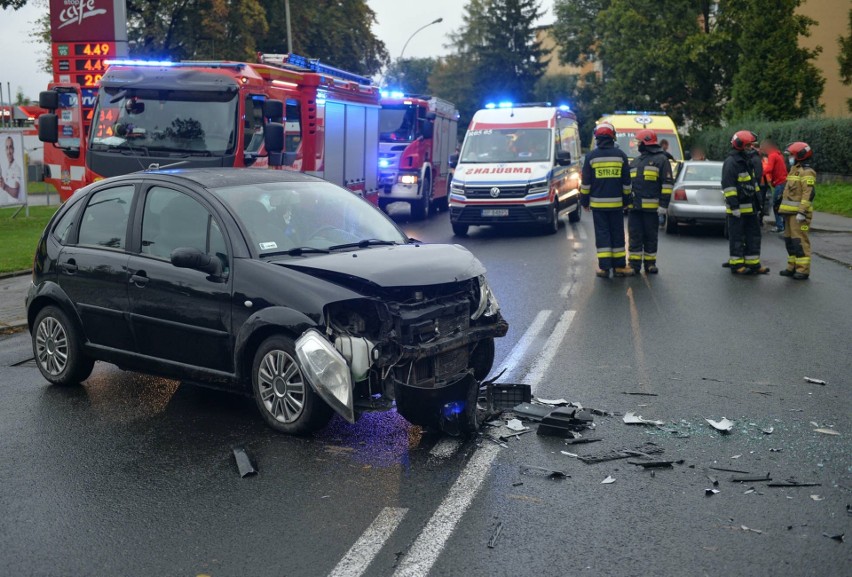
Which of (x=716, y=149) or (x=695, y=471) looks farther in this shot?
(x=716, y=149)

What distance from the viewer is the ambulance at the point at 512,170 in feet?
66.0

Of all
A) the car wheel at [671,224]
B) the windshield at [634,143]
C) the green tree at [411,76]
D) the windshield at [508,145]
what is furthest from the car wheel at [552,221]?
the green tree at [411,76]

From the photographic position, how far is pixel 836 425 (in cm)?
665

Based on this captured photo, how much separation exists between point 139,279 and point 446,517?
10.7 ft

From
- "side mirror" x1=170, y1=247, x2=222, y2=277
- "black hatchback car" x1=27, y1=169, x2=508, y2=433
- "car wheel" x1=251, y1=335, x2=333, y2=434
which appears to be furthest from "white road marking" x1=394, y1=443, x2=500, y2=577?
"side mirror" x1=170, y1=247, x2=222, y2=277

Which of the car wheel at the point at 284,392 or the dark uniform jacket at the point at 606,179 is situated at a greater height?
the dark uniform jacket at the point at 606,179

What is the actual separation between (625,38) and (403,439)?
170 ft

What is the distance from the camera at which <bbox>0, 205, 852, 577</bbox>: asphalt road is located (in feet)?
14.9

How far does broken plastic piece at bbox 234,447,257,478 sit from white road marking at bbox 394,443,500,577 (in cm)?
115

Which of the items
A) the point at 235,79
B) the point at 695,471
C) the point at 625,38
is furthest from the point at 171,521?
the point at 625,38

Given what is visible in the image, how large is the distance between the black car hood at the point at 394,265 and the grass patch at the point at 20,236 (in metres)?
9.67

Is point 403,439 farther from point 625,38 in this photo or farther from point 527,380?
point 625,38

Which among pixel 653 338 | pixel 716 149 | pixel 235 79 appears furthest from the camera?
pixel 716 149

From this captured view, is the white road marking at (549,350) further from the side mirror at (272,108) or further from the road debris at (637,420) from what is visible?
the side mirror at (272,108)
